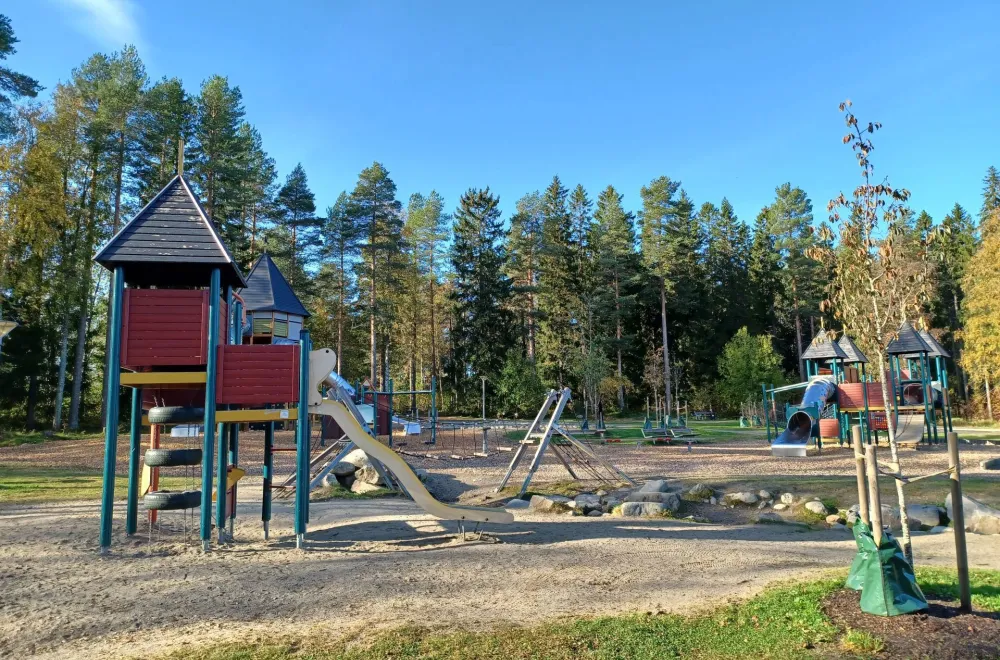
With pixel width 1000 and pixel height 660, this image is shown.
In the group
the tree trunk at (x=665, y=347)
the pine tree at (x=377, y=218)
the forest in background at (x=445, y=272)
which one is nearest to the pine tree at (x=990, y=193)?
the forest in background at (x=445, y=272)

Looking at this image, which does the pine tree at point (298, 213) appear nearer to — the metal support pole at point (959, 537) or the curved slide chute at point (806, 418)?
the curved slide chute at point (806, 418)

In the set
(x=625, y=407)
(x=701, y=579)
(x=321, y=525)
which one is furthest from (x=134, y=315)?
(x=625, y=407)

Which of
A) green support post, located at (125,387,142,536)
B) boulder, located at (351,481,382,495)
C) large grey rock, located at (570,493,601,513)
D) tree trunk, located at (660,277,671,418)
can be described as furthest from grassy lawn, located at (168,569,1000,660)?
tree trunk, located at (660,277,671,418)

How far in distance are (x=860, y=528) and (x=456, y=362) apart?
162 feet

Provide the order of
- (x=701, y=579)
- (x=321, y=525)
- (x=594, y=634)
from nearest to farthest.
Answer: (x=594, y=634) < (x=701, y=579) < (x=321, y=525)

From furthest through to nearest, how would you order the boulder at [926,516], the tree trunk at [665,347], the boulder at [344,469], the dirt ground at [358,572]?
the tree trunk at [665,347] → the boulder at [344,469] → the boulder at [926,516] → the dirt ground at [358,572]

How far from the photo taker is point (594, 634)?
5660 mm

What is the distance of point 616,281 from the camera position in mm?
59406

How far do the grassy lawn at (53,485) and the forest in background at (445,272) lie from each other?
11600 mm

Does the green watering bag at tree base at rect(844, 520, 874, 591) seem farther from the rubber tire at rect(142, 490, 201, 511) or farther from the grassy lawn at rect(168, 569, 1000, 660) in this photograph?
the rubber tire at rect(142, 490, 201, 511)

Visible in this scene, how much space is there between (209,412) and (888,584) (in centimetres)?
912

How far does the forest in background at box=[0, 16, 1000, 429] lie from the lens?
32.6m

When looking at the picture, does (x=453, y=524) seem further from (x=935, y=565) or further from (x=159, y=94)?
(x=159, y=94)

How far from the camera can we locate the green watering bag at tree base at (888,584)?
5.81 meters
